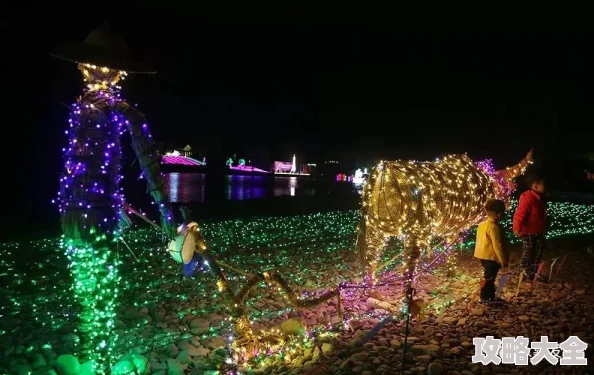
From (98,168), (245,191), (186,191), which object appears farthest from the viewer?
(245,191)

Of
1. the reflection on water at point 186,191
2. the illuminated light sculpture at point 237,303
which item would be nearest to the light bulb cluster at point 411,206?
the illuminated light sculpture at point 237,303

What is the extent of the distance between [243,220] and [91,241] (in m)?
9.89

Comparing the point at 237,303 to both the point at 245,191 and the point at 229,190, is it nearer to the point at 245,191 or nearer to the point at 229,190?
the point at 245,191

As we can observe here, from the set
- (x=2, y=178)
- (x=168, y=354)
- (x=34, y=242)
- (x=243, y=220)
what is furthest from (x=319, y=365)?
(x=2, y=178)

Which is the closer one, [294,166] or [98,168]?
[98,168]

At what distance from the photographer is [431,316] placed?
5719 millimetres

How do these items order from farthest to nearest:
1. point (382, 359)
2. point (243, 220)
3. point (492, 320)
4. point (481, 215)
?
point (243, 220)
point (481, 215)
point (492, 320)
point (382, 359)

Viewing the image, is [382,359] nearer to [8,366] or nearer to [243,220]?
[8,366]

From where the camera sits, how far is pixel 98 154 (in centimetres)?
470

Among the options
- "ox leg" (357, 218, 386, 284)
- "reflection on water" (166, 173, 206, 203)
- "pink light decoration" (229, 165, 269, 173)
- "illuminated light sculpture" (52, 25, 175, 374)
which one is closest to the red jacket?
"ox leg" (357, 218, 386, 284)

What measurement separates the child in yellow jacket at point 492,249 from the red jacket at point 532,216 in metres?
1.37

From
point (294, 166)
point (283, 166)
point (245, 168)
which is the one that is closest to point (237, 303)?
point (245, 168)

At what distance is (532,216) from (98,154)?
6.41m

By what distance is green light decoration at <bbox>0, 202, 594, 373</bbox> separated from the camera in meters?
5.12
